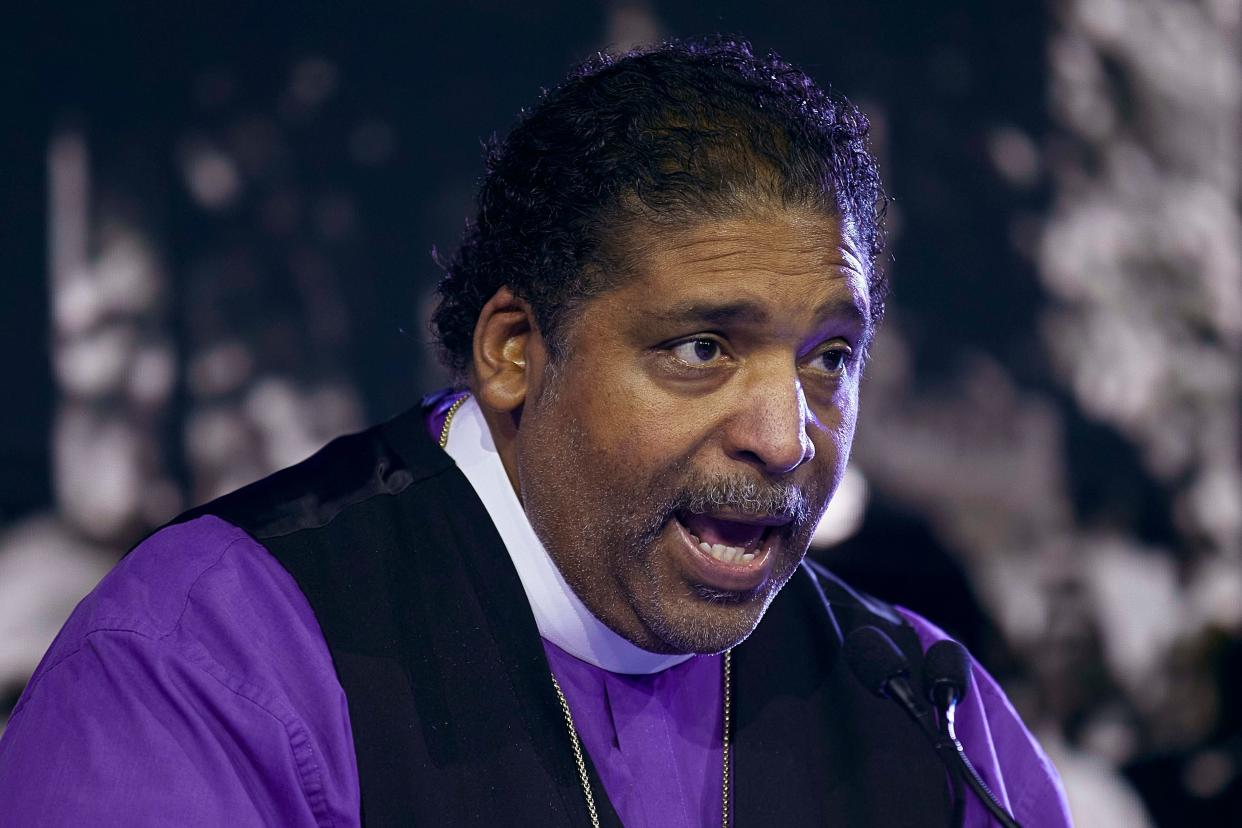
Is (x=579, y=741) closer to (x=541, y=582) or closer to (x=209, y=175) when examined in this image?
(x=541, y=582)

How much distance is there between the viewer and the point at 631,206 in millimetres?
1791

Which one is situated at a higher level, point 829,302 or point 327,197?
point 327,197

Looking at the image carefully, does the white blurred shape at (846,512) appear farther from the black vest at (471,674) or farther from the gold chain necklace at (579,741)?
the gold chain necklace at (579,741)

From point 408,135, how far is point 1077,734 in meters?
2.38

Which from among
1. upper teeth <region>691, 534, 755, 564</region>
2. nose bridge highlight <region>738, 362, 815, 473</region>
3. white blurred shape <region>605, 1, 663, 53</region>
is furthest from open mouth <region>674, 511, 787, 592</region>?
white blurred shape <region>605, 1, 663, 53</region>

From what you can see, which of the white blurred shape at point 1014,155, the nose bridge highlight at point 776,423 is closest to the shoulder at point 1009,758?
the nose bridge highlight at point 776,423

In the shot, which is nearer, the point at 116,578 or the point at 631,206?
the point at 116,578

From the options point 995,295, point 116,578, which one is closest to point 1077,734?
point 995,295

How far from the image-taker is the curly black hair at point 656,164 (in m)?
1.77

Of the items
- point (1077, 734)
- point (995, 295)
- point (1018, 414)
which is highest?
point (995, 295)

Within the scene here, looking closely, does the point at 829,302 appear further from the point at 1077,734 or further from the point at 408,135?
the point at 1077,734

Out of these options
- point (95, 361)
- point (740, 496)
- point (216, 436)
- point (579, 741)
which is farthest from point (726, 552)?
point (95, 361)

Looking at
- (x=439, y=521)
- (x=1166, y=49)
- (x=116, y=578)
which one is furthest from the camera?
(x=1166, y=49)

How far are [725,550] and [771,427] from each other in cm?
18
